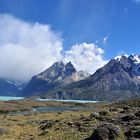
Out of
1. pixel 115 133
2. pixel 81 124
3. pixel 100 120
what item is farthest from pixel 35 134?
pixel 115 133

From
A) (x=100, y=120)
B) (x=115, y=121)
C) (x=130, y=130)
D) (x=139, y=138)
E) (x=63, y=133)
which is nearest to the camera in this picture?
(x=139, y=138)

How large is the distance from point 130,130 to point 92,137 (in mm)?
5527

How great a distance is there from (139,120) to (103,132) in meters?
10.4

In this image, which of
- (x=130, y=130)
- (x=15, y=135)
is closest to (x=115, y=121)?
(x=130, y=130)

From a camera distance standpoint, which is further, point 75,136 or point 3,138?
Result: point 3,138

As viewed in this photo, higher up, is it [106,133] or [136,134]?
[106,133]

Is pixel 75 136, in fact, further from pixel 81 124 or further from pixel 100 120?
pixel 100 120

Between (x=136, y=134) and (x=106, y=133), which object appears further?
(x=136, y=134)

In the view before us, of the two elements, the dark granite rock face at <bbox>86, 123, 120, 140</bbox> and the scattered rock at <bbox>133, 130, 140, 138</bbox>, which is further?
the scattered rock at <bbox>133, 130, 140, 138</bbox>

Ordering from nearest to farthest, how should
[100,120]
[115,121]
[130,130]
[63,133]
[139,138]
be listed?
[139,138]
[130,130]
[63,133]
[115,121]
[100,120]

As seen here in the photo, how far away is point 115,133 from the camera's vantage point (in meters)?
43.7

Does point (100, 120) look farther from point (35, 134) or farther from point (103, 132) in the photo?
point (103, 132)

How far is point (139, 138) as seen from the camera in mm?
42469

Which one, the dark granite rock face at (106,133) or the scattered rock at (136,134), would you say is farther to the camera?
the scattered rock at (136,134)
